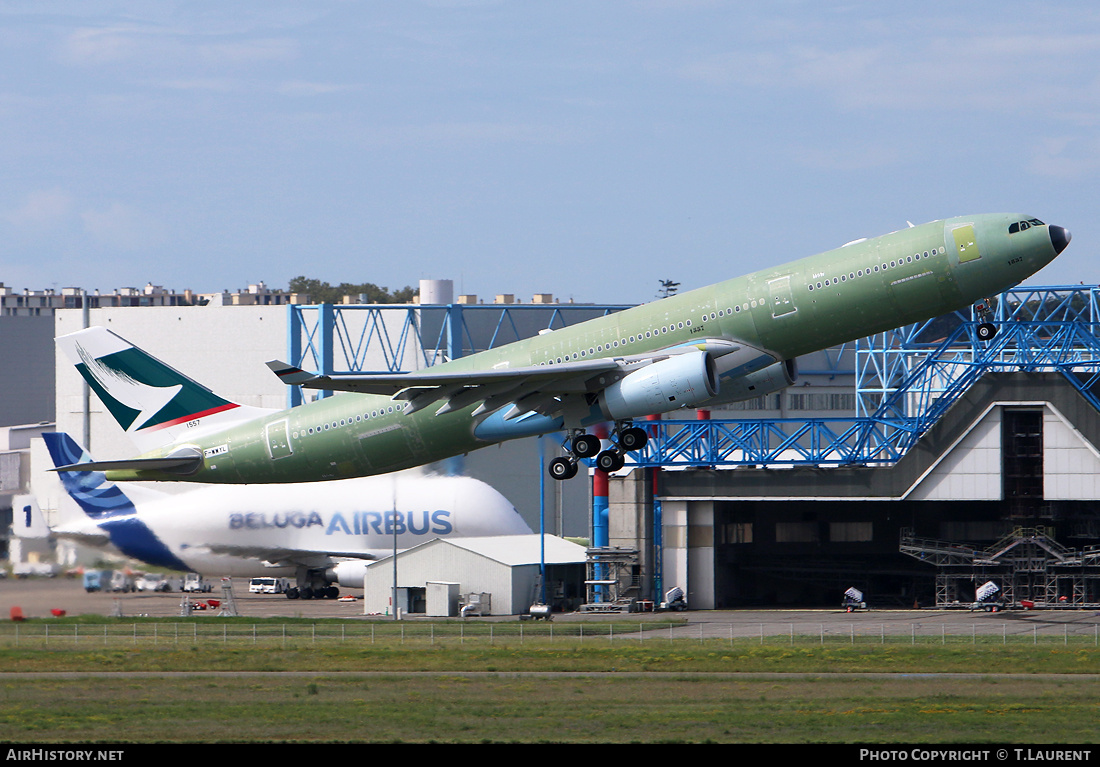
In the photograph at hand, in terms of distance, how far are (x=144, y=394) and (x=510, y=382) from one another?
1743 cm

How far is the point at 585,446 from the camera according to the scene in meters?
45.0

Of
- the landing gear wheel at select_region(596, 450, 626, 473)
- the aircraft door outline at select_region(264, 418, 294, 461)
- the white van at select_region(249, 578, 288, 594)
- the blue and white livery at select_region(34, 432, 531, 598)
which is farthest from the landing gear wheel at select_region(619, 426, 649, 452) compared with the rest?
the white van at select_region(249, 578, 288, 594)

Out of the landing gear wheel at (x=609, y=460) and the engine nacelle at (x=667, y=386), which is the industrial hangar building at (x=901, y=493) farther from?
the engine nacelle at (x=667, y=386)

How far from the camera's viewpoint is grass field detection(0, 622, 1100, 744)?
37.5 m

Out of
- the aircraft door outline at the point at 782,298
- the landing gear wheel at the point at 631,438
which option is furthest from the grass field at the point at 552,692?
the aircraft door outline at the point at 782,298

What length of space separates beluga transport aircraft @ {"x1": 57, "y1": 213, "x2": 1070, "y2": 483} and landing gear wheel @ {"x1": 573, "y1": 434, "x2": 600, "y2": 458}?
0.05 meters

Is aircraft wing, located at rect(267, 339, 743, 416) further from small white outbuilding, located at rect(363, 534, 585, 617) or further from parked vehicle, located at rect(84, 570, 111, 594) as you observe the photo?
small white outbuilding, located at rect(363, 534, 585, 617)

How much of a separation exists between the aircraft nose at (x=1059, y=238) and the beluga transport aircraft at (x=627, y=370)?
1.8 inches

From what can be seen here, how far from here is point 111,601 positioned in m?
56.6

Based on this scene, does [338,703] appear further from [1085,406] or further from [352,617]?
[1085,406]

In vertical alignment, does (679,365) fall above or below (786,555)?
above
